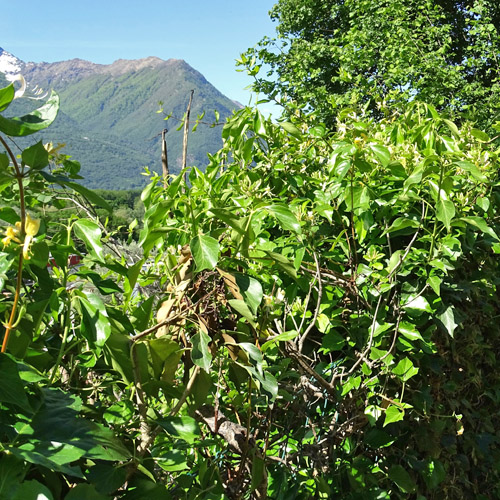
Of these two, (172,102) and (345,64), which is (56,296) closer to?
(345,64)

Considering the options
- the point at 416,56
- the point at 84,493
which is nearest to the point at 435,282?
the point at 84,493

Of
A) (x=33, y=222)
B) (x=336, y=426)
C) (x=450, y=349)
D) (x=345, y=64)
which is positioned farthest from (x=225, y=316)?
(x=345, y=64)

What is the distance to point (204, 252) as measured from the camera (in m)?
1.03

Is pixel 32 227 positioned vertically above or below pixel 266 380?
above

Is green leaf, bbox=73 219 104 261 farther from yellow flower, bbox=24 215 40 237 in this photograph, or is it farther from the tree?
the tree

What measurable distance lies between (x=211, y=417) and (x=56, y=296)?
0.72 metres

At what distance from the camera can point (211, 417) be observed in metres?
1.48

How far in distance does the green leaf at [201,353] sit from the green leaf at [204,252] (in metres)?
0.13

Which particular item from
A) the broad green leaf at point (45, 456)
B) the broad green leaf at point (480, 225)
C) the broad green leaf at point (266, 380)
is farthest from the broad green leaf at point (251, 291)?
the broad green leaf at point (480, 225)

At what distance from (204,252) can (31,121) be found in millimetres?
403

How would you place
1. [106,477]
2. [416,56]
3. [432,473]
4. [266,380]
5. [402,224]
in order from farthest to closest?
[416,56] → [432,473] → [402,224] → [266,380] → [106,477]

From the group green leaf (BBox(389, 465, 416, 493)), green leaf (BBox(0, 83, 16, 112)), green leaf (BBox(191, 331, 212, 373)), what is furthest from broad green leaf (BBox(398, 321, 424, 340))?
green leaf (BBox(0, 83, 16, 112))

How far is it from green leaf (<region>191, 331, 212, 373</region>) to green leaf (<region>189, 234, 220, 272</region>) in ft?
0.44

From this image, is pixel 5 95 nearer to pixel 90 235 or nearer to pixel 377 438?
pixel 90 235
